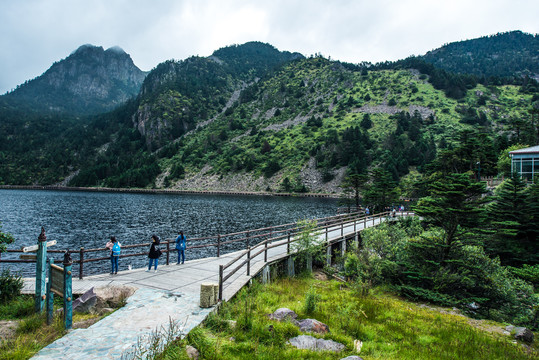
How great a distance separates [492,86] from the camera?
12988 centimetres

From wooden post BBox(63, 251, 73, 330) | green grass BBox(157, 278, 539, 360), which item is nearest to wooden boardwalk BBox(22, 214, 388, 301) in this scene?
green grass BBox(157, 278, 539, 360)

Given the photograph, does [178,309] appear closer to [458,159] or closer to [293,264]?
[293,264]

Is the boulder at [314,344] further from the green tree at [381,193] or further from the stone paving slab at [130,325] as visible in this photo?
the green tree at [381,193]

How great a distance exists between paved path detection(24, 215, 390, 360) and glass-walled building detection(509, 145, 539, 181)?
39566 millimetres

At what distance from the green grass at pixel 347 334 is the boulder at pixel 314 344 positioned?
21 cm

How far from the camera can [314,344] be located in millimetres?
7043

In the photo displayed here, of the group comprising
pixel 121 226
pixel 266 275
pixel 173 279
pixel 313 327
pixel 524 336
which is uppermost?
pixel 173 279

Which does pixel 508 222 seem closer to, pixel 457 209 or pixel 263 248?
pixel 457 209

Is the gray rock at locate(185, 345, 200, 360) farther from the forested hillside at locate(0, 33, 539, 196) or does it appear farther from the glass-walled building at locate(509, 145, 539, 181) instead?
the forested hillside at locate(0, 33, 539, 196)

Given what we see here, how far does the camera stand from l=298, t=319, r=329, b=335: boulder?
25.8ft

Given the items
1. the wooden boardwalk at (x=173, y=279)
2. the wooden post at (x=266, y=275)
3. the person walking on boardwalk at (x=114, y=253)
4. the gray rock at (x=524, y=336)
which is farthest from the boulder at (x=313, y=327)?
the person walking on boardwalk at (x=114, y=253)

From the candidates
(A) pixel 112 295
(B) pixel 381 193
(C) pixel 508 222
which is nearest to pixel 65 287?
(A) pixel 112 295

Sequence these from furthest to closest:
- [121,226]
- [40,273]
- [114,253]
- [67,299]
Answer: [121,226], [114,253], [40,273], [67,299]

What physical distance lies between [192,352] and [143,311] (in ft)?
8.50
